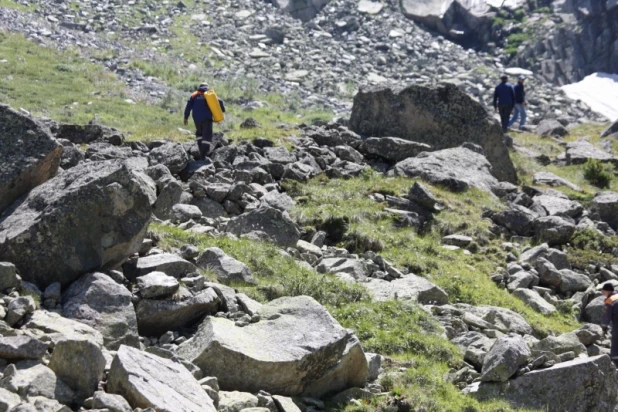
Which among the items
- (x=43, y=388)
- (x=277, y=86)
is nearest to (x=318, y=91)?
(x=277, y=86)

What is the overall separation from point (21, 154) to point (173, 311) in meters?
3.04

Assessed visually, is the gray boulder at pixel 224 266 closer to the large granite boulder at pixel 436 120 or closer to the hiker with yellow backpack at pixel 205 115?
the hiker with yellow backpack at pixel 205 115

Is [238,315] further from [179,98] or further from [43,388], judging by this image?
[179,98]

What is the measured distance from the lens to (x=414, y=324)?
13.9m

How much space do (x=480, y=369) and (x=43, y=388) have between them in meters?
6.72

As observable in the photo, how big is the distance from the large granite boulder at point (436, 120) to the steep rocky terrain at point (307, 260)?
65mm

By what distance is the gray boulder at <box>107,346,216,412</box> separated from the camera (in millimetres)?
8172

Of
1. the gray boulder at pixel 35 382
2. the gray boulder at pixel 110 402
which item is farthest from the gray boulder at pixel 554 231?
the gray boulder at pixel 35 382

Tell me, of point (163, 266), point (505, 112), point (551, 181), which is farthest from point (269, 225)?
point (505, 112)

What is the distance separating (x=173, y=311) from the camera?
37.2ft

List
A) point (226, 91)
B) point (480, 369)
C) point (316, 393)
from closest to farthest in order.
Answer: point (316, 393) → point (480, 369) → point (226, 91)

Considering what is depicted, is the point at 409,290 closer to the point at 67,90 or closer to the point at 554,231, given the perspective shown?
the point at 554,231

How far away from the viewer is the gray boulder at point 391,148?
82.0ft

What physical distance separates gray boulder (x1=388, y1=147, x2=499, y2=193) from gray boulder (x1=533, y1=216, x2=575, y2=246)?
2.37 meters
